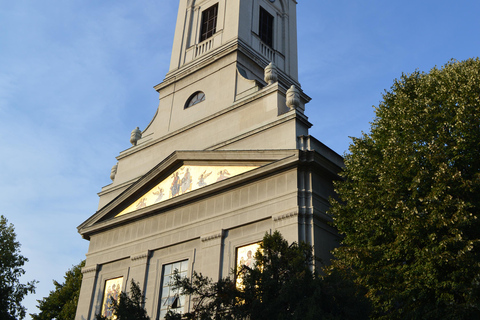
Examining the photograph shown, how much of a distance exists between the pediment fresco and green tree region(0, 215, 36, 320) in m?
11.5

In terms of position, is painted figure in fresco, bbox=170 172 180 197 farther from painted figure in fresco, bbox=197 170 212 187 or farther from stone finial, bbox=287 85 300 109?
stone finial, bbox=287 85 300 109

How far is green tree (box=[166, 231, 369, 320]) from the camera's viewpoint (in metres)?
11.9

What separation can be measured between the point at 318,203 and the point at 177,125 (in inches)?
394

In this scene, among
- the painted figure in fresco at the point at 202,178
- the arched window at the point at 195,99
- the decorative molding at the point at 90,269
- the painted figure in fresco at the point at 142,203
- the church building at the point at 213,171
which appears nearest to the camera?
the church building at the point at 213,171

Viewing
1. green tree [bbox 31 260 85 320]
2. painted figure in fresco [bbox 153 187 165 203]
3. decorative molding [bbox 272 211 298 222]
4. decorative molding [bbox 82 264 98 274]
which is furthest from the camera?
green tree [bbox 31 260 85 320]

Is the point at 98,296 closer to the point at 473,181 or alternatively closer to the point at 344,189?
the point at 344,189

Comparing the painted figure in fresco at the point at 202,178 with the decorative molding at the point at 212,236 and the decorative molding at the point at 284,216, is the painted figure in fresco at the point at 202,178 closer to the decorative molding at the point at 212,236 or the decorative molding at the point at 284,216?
the decorative molding at the point at 212,236

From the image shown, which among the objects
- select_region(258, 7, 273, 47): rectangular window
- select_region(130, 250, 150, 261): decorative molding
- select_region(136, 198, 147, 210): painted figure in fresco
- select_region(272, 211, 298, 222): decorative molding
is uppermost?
select_region(258, 7, 273, 47): rectangular window

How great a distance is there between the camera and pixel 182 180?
22.4 m

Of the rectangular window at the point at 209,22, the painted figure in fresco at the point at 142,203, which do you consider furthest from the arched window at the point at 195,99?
the painted figure in fresco at the point at 142,203

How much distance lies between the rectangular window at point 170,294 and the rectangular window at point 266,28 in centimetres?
1368

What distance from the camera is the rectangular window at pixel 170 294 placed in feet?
65.8

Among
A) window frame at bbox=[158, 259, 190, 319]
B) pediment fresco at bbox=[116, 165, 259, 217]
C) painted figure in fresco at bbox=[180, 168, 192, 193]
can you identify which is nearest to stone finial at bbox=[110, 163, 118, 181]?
pediment fresco at bbox=[116, 165, 259, 217]

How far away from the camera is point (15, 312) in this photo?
31.0 metres
